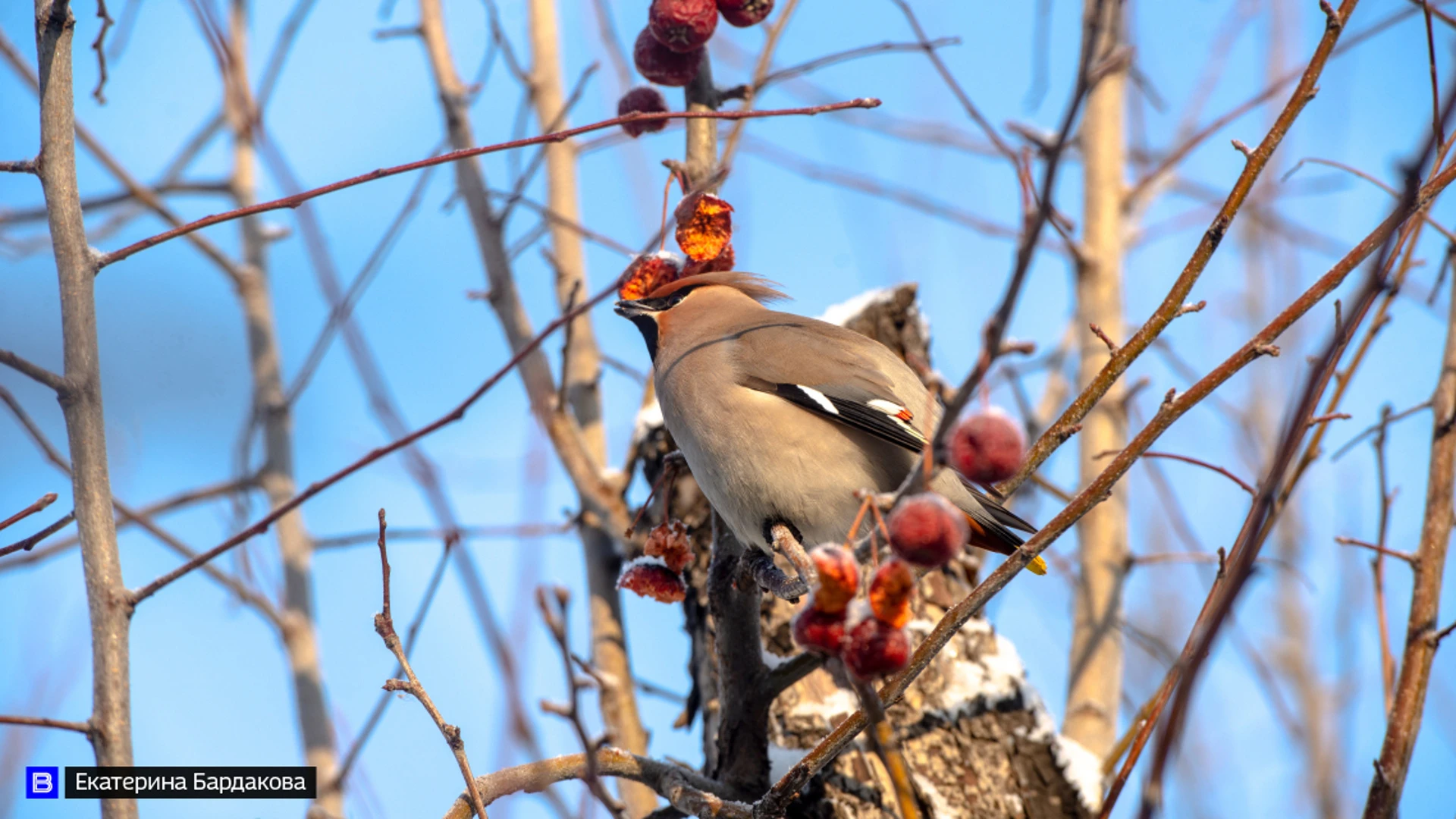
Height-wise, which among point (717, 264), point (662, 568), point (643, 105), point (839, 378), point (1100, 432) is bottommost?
point (662, 568)

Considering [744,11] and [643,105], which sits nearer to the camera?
[744,11]

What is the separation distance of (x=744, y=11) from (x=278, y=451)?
2.23 metres

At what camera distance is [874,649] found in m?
1.32

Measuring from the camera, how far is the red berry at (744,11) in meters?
2.67

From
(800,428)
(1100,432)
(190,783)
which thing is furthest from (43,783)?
(1100,432)

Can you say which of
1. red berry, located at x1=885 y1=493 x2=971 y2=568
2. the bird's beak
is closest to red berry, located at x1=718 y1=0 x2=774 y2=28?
the bird's beak

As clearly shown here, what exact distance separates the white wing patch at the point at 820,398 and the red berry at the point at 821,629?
129cm

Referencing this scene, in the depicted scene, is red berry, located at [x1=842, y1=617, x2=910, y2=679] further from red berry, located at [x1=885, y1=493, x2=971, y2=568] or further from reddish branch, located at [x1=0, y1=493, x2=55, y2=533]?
reddish branch, located at [x1=0, y1=493, x2=55, y2=533]

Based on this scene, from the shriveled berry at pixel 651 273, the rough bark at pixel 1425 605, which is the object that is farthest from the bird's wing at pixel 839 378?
the rough bark at pixel 1425 605

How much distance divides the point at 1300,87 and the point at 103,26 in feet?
6.54

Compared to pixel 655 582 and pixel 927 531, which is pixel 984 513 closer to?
pixel 655 582

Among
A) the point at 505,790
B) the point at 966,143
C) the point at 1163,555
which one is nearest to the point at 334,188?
the point at 505,790

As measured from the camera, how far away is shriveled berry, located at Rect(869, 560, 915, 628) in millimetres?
1338

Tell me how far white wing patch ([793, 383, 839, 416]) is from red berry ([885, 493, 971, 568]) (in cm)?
135
